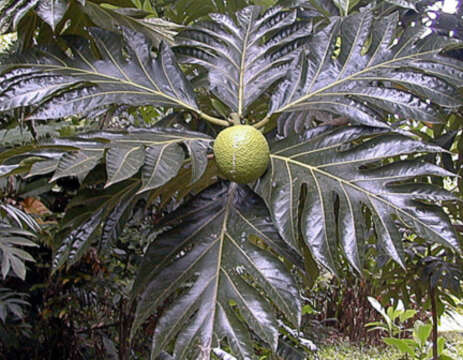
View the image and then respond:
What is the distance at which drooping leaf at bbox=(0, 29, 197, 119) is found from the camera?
0.75 m

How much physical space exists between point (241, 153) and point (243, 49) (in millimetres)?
339

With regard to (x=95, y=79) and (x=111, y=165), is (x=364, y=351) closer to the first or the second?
(x=95, y=79)

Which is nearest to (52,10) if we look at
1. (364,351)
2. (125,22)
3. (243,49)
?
(125,22)

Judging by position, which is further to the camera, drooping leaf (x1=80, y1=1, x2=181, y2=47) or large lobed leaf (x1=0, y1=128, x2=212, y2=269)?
drooping leaf (x1=80, y1=1, x2=181, y2=47)

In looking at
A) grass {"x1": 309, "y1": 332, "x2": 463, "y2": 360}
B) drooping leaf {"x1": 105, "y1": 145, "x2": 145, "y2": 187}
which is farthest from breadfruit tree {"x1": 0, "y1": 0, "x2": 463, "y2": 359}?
grass {"x1": 309, "y1": 332, "x2": 463, "y2": 360}

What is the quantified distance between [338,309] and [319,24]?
477 cm

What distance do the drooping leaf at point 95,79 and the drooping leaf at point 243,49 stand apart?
3.2 inches

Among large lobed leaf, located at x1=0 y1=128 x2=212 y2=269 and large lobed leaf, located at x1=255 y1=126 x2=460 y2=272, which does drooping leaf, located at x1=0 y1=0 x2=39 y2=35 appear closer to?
large lobed leaf, located at x1=0 y1=128 x2=212 y2=269

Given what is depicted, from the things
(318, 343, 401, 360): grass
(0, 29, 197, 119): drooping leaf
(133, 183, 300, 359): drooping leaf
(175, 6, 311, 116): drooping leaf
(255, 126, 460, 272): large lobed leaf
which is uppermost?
(175, 6, 311, 116): drooping leaf

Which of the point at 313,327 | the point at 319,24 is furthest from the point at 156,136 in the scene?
the point at 313,327

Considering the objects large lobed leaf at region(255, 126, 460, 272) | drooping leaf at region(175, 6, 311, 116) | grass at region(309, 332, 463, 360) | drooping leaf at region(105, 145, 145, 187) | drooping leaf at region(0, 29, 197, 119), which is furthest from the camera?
grass at region(309, 332, 463, 360)

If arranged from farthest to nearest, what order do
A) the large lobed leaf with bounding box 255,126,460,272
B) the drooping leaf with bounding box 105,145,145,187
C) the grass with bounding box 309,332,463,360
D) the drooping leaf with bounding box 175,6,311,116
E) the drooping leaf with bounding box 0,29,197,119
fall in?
the grass with bounding box 309,332,463,360 → the drooping leaf with bounding box 175,6,311,116 → the drooping leaf with bounding box 0,29,197,119 → the large lobed leaf with bounding box 255,126,460,272 → the drooping leaf with bounding box 105,145,145,187

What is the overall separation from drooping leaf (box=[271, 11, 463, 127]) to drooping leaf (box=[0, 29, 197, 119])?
0.21 m

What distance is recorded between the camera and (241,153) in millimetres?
664
